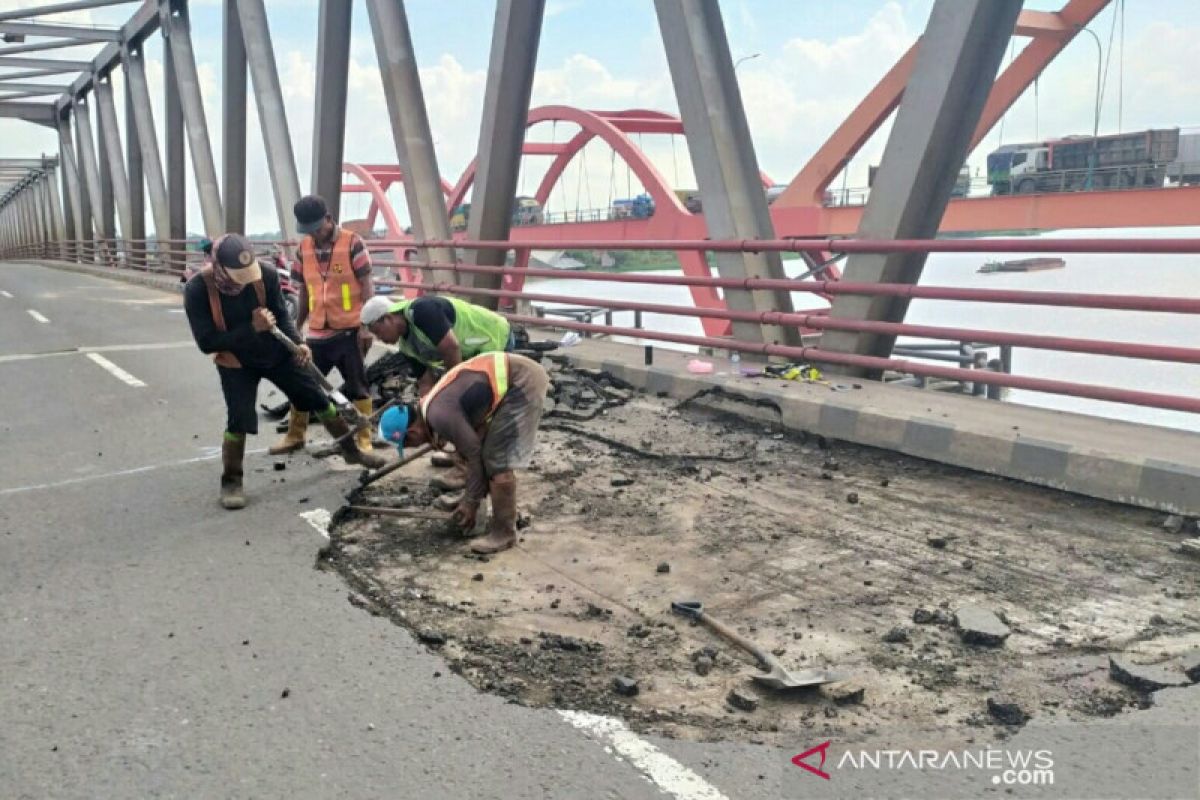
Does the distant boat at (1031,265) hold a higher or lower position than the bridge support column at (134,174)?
lower

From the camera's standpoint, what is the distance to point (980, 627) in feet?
10.9

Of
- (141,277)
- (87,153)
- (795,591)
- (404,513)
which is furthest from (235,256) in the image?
(87,153)

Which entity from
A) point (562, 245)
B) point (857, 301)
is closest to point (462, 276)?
point (562, 245)

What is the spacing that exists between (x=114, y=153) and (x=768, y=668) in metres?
37.9

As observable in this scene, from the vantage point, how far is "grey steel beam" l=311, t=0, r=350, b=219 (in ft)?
47.2

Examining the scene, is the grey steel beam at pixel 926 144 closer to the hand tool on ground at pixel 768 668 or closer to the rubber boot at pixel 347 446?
the rubber boot at pixel 347 446

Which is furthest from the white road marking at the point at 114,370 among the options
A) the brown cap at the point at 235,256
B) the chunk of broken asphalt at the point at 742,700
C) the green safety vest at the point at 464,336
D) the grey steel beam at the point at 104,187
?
the grey steel beam at the point at 104,187

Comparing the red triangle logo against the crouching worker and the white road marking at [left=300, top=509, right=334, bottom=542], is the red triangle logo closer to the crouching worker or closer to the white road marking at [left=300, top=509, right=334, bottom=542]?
the crouching worker

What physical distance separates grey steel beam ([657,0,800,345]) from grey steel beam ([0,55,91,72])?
35.9m

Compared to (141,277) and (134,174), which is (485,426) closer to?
(141,277)

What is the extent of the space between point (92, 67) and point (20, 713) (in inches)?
1576

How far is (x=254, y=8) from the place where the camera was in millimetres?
17453

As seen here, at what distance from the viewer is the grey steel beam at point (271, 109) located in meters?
17.3

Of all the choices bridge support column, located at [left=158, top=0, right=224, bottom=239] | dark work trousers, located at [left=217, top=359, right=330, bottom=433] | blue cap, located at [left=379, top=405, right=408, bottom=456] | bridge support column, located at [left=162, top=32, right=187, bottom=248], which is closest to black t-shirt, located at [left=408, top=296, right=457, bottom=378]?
blue cap, located at [left=379, top=405, right=408, bottom=456]
